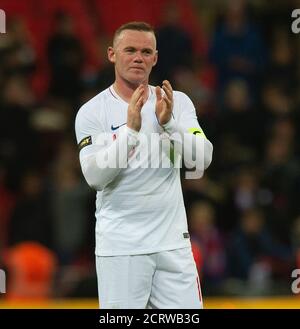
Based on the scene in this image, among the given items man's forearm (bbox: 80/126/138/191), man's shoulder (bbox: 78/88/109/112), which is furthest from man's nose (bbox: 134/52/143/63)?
man's forearm (bbox: 80/126/138/191)

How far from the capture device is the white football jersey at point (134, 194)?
534 centimetres

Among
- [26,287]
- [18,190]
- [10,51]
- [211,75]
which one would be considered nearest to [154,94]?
[26,287]

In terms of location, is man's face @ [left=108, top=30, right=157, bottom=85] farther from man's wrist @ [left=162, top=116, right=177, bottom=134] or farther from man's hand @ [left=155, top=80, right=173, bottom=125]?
man's wrist @ [left=162, top=116, right=177, bottom=134]

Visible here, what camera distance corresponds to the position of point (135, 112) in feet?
17.0

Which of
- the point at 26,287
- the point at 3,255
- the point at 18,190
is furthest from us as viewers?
the point at 18,190

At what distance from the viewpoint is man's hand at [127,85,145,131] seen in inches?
204

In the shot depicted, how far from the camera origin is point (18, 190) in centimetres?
1025

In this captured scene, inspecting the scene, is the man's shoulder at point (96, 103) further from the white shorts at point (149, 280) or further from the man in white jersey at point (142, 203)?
the white shorts at point (149, 280)

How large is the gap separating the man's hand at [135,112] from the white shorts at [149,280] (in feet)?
2.31

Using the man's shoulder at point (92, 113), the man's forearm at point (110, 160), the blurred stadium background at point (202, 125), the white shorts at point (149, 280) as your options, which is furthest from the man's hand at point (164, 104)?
the blurred stadium background at point (202, 125)

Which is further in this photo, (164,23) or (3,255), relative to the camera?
(164,23)

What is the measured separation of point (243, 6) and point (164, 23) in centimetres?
135

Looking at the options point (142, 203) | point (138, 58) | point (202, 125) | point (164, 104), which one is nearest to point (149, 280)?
point (142, 203)
